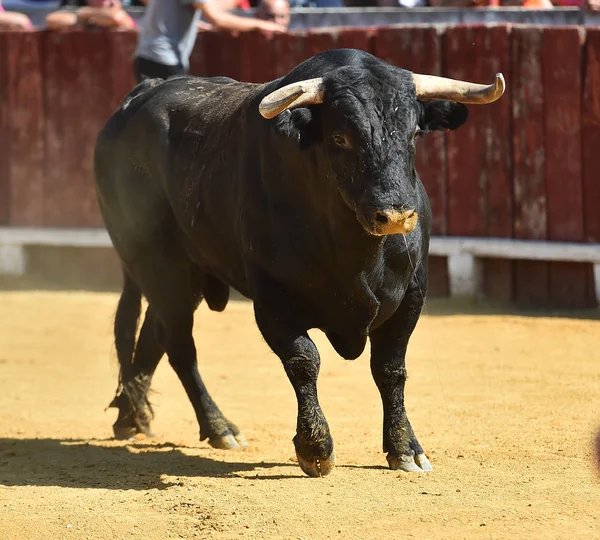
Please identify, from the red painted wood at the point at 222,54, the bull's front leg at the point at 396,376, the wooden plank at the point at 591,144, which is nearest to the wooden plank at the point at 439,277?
the wooden plank at the point at 591,144

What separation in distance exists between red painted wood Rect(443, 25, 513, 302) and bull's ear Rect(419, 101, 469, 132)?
4409mm

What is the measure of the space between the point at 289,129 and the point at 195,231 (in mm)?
1120

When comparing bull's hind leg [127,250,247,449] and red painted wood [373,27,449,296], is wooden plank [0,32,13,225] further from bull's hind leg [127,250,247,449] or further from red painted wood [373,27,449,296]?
bull's hind leg [127,250,247,449]

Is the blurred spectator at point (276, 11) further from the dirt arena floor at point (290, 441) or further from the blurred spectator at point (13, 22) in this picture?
the dirt arena floor at point (290, 441)

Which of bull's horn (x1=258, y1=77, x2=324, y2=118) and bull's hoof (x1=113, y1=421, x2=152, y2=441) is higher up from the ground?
bull's horn (x1=258, y1=77, x2=324, y2=118)

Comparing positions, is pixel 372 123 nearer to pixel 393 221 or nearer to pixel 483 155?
pixel 393 221

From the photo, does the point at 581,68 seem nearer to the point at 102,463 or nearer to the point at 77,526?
the point at 102,463

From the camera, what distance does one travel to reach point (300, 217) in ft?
16.8

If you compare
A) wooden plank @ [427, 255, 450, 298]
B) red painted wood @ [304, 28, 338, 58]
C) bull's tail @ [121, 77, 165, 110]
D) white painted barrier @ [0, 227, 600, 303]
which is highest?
bull's tail @ [121, 77, 165, 110]

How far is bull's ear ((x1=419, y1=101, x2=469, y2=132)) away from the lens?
5051mm

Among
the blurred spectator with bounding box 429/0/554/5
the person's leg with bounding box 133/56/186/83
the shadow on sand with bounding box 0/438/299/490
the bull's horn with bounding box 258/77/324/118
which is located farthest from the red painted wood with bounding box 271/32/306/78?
the bull's horn with bounding box 258/77/324/118

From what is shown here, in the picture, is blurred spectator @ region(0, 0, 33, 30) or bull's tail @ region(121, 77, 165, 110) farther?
blurred spectator @ region(0, 0, 33, 30)

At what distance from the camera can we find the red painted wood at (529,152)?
9359 mm

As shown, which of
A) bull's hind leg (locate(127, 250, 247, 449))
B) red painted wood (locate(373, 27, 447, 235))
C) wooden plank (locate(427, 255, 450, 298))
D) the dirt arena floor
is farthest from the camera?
wooden plank (locate(427, 255, 450, 298))
